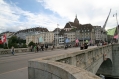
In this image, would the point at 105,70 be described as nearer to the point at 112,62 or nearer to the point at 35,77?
the point at 112,62

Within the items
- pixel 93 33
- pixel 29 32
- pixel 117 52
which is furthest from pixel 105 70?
pixel 29 32

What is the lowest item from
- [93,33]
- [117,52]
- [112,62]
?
[112,62]

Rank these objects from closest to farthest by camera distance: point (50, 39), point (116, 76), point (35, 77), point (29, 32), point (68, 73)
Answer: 1. point (68, 73)
2. point (35, 77)
3. point (116, 76)
4. point (50, 39)
5. point (29, 32)

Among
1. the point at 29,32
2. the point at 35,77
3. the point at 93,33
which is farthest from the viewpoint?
the point at 29,32

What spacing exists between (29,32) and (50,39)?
3237 centimetres

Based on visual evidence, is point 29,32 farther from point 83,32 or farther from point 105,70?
point 105,70

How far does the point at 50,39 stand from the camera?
13762 centimetres

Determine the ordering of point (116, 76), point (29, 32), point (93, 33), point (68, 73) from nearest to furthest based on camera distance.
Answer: point (68, 73) < point (116, 76) < point (93, 33) < point (29, 32)

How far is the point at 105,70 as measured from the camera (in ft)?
106

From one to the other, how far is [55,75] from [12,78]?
13.2 feet

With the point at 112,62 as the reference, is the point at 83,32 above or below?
above

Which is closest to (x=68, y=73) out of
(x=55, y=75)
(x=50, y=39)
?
(x=55, y=75)

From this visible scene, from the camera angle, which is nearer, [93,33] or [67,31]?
[93,33]

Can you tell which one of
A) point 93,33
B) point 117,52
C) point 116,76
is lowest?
point 116,76
